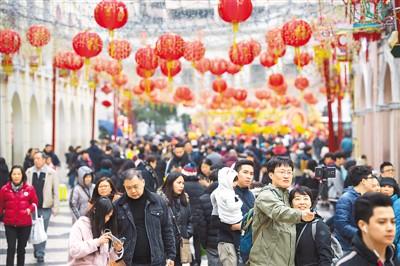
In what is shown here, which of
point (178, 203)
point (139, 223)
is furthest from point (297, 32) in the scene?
point (139, 223)

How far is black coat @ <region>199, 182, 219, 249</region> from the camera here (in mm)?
9859

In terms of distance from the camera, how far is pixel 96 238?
321 inches

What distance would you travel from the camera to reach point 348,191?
8.91m

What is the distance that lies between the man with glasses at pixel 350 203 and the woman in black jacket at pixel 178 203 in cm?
235

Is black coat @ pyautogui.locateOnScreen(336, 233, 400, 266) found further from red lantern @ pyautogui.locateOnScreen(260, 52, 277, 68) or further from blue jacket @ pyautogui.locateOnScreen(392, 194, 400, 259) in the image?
red lantern @ pyautogui.locateOnScreen(260, 52, 277, 68)

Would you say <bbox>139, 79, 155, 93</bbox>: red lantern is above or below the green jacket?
above

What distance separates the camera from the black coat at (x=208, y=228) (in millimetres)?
9859

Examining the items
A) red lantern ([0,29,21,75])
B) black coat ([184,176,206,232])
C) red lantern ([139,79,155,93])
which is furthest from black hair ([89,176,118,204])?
red lantern ([139,79,155,93])

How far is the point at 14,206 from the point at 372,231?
785 cm

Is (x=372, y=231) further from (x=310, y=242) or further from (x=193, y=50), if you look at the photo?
(x=193, y=50)

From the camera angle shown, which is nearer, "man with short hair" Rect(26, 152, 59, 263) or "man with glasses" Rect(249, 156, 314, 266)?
"man with glasses" Rect(249, 156, 314, 266)

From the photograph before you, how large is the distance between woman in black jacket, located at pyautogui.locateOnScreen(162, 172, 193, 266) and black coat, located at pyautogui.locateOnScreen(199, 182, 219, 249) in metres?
0.48

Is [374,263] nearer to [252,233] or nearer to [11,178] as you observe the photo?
[252,233]

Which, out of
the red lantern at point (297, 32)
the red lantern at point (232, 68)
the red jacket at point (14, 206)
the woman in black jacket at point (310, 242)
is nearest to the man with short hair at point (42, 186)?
the red jacket at point (14, 206)
